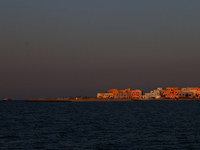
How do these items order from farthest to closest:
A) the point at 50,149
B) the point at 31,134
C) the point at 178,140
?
the point at 31,134
the point at 178,140
the point at 50,149

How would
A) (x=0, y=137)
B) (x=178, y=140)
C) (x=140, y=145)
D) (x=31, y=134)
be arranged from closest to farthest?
(x=140, y=145), (x=178, y=140), (x=0, y=137), (x=31, y=134)

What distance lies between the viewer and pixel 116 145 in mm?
31891

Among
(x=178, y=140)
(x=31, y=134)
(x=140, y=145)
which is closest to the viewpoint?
(x=140, y=145)

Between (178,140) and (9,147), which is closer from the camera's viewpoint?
(9,147)

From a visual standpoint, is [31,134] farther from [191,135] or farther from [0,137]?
[191,135]

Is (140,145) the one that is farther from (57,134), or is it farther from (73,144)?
(57,134)

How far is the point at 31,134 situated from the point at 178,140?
20386 millimetres

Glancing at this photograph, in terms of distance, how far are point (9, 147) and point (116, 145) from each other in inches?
473

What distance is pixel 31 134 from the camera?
→ 131 feet

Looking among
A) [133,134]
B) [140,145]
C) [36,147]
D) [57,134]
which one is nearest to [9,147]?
[36,147]

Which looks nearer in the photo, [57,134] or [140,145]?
[140,145]

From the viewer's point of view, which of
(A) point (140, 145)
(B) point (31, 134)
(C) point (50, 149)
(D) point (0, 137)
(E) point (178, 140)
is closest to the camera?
(C) point (50, 149)

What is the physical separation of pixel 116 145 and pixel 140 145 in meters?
2.75

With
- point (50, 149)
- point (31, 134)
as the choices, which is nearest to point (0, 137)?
point (31, 134)
